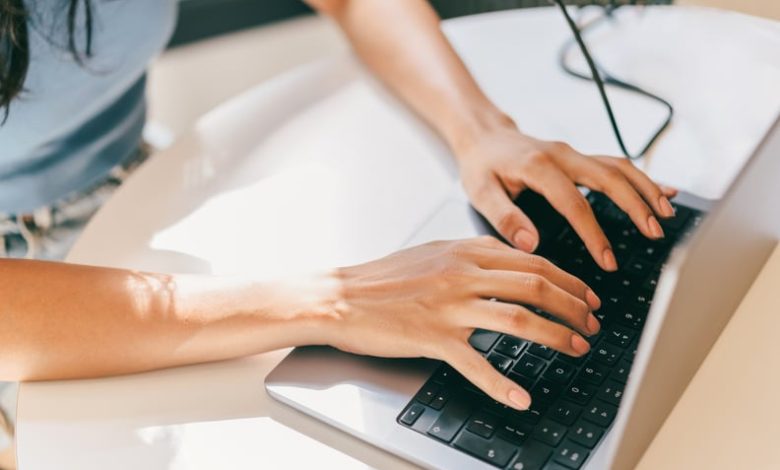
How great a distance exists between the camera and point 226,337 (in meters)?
0.66

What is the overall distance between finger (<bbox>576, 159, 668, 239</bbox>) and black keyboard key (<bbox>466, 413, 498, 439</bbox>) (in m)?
0.23

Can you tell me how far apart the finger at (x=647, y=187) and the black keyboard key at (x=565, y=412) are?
8.9 inches

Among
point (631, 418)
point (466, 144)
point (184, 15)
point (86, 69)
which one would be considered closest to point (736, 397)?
point (631, 418)

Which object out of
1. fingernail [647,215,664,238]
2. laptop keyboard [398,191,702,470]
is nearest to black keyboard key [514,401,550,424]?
laptop keyboard [398,191,702,470]

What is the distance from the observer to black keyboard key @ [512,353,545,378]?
2.01ft

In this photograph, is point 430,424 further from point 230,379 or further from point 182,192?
point 182,192

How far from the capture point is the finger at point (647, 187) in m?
0.73

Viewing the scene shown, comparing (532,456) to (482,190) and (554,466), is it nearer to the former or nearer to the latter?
(554,466)

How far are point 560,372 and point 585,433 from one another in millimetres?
59

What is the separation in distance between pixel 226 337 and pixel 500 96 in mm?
426

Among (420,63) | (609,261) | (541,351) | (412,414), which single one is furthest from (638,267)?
(420,63)

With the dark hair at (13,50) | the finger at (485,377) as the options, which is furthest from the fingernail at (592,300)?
the dark hair at (13,50)

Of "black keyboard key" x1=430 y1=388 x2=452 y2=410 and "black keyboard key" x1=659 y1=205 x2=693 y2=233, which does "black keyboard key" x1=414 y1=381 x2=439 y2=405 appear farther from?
"black keyboard key" x1=659 y1=205 x2=693 y2=233

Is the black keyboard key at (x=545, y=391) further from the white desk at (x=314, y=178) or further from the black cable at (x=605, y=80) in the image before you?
the black cable at (x=605, y=80)
